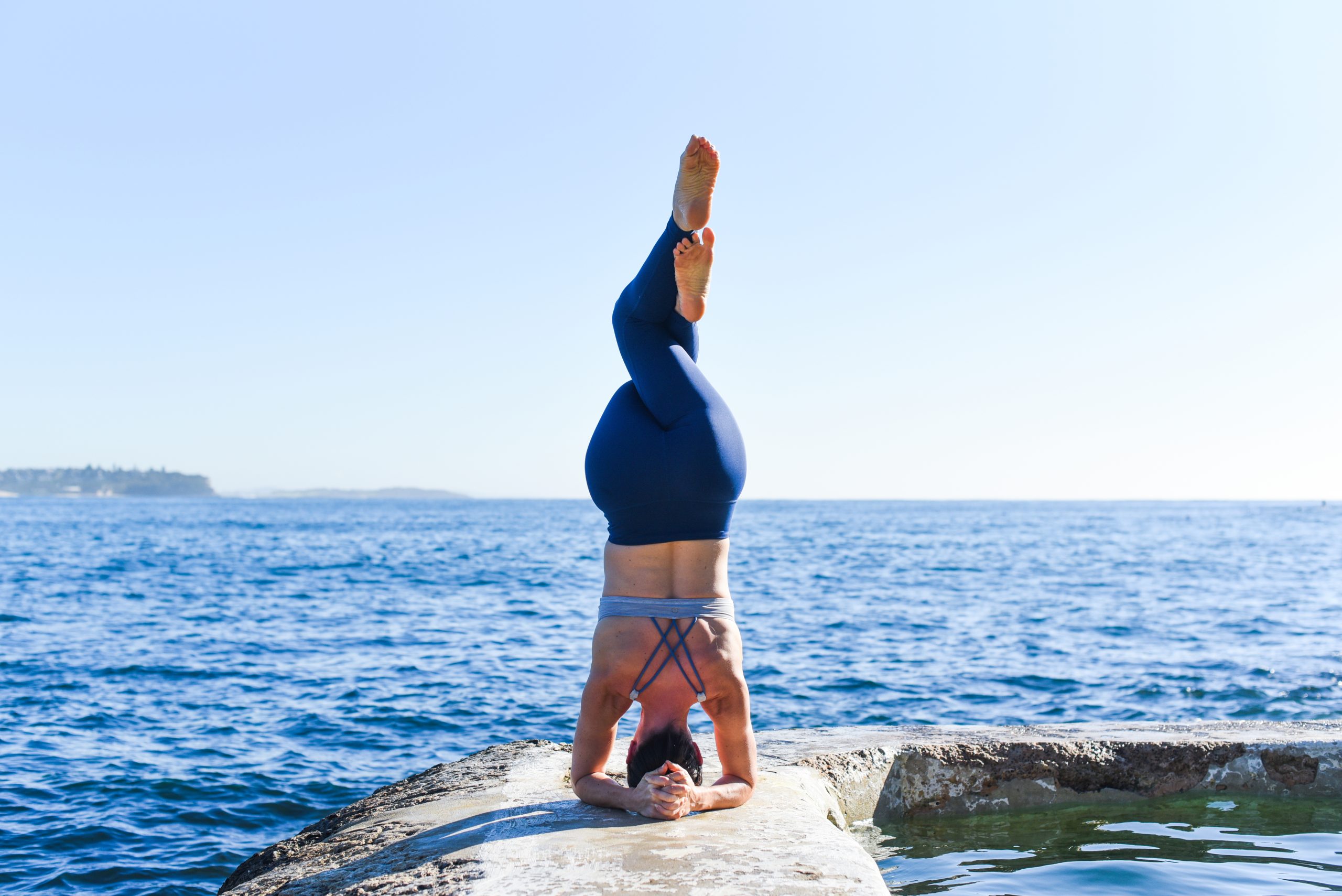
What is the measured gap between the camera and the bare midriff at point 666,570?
153 inches

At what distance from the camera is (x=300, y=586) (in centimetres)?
2639

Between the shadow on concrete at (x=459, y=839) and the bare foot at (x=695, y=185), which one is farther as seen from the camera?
the bare foot at (x=695, y=185)

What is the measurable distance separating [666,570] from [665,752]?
2.35ft

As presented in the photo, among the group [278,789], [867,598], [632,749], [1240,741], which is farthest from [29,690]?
[867,598]

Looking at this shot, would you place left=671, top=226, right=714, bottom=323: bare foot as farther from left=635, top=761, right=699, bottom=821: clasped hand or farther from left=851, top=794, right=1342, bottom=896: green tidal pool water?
left=851, top=794, right=1342, bottom=896: green tidal pool water

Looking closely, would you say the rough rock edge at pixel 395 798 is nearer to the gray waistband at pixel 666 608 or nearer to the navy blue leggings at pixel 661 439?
the gray waistband at pixel 666 608

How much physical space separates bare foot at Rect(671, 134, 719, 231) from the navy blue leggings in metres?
0.06

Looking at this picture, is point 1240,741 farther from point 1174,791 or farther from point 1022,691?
point 1022,691

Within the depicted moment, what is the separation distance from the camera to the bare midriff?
12.8 feet

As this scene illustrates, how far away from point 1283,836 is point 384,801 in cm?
443

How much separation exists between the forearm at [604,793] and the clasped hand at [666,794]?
79 mm

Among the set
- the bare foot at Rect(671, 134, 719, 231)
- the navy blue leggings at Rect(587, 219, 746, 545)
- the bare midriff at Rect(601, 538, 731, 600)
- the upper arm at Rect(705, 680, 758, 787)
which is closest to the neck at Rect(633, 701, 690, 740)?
the upper arm at Rect(705, 680, 758, 787)

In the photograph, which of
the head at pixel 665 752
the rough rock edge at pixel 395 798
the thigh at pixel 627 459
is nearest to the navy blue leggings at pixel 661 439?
the thigh at pixel 627 459

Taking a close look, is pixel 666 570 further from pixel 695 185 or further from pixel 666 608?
pixel 695 185
